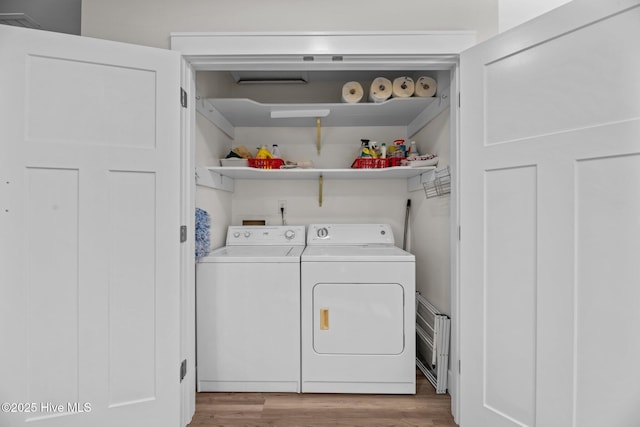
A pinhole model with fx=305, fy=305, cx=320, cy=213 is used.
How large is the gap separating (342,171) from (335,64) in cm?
76

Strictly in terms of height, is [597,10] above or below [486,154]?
above

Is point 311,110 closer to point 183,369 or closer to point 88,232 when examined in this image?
Answer: point 88,232

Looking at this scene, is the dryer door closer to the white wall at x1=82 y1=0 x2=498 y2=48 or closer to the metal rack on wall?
the metal rack on wall

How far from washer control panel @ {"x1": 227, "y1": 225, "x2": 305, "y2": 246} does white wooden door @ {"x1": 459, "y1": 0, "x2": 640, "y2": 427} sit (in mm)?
1325

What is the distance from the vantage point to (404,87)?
213cm

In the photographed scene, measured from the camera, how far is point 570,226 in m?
1.15

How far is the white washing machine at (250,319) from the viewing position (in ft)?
6.06

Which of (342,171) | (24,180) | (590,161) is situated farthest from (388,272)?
(24,180)

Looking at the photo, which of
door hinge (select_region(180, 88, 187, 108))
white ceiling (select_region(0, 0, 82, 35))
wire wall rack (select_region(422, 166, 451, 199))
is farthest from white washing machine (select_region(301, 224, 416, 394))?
white ceiling (select_region(0, 0, 82, 35))

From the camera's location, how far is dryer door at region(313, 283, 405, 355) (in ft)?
5.97

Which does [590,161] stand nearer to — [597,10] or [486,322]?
[597,10]

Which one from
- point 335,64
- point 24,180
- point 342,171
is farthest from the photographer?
point 342,171

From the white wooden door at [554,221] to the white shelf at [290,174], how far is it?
0.71 m

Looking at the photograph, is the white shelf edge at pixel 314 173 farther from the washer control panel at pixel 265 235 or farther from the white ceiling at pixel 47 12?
the white ceiling at pixel 47 12
